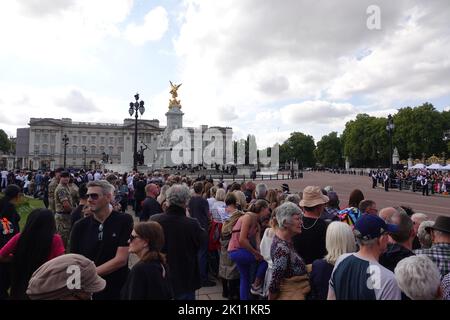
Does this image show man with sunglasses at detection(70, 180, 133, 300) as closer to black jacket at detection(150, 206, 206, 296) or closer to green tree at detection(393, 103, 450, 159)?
black jacket at detection(150, 206, 206, 296)

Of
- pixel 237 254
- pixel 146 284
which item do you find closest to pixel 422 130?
pixel 237 254

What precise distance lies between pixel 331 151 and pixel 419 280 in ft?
431

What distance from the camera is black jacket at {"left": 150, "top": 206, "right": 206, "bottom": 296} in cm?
414

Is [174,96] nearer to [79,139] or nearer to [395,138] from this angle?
[395,138]

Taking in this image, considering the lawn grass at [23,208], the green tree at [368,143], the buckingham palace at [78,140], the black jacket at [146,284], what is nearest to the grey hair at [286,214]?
the black jacket at [146,284]

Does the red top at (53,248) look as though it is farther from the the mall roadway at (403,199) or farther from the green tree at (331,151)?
the green tree at (331,151)

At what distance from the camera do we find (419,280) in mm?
2582

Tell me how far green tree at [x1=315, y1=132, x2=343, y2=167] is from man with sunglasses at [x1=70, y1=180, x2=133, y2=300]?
13038 centimetres

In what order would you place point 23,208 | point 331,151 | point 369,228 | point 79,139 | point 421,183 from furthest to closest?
point 79,139 → point 331,151 → point 421,183 → point 23,208 → point 369,228

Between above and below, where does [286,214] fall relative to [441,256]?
above

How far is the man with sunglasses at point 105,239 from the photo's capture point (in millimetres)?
3723

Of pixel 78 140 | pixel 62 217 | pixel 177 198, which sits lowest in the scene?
pixel 62 217

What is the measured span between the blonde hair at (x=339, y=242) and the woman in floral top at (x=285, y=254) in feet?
1.15
